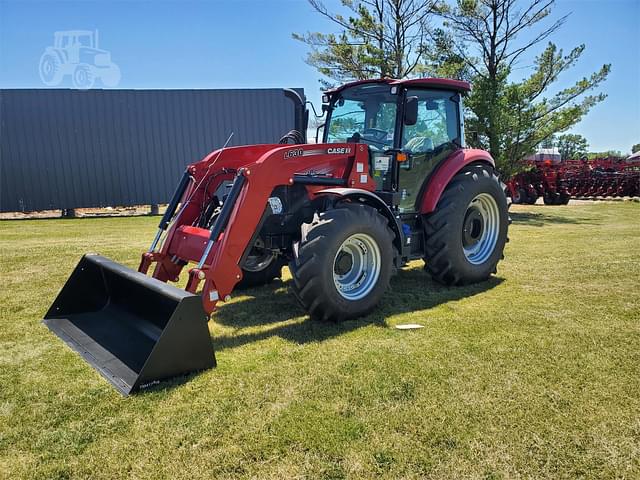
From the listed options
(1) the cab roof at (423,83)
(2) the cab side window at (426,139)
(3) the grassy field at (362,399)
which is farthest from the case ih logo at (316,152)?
(3) the grassy field at (362,399)

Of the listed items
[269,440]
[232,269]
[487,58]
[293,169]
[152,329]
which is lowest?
[269,440]

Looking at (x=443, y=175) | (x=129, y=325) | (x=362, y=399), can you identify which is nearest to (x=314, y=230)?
(x=362, y=399)

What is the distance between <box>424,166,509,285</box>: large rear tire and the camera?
5402 millimetres

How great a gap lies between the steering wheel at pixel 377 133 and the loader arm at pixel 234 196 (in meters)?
0.43

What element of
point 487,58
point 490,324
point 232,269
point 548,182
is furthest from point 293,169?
point 548,182

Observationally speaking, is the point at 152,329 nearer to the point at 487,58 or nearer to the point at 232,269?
the point at 232,269

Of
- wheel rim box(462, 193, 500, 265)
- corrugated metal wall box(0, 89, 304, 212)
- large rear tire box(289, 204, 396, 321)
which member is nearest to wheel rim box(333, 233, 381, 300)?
large rear tire box(289, 204, 396, 321)

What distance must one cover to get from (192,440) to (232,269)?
1.59m

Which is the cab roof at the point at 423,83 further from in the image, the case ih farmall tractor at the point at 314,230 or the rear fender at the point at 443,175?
the rear fender at the point at 443,175

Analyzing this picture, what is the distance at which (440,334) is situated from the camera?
407cm

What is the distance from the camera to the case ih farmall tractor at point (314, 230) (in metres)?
3.68

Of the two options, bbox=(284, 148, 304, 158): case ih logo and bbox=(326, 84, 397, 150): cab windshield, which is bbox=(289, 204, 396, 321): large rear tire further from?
bbox=(326, 84, 397, 150): cab windshield

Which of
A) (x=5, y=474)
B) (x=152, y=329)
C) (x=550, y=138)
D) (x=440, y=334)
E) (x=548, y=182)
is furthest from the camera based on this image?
(x=548, y=182)

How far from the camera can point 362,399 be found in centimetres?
297
